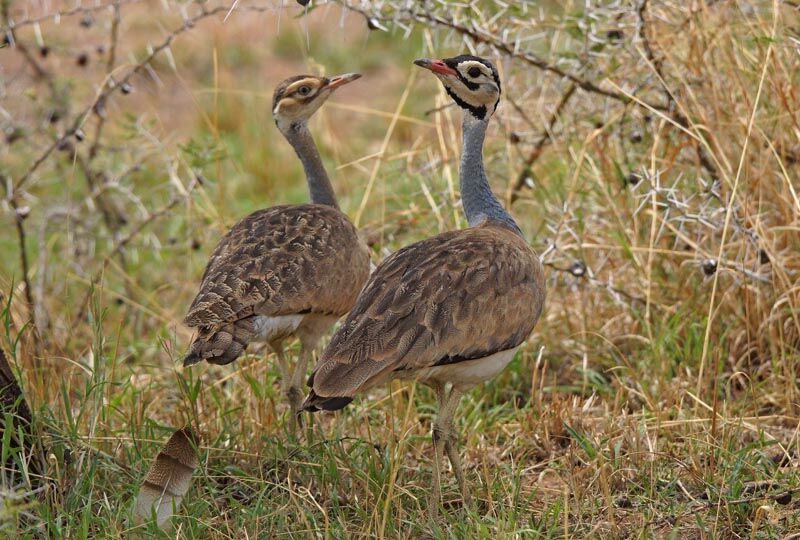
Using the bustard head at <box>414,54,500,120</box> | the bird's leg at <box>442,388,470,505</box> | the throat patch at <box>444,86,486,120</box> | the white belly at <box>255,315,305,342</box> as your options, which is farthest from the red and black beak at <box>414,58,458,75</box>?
the bird's leg at <box>442,388,470,505</box>

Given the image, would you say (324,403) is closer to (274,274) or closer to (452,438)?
(452,438)

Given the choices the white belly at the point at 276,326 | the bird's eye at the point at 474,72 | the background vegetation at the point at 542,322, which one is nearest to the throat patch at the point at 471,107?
the bird's eye at the point at 474,72

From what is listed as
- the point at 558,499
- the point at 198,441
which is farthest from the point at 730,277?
the point at 198,441

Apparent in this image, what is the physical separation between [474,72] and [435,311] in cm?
107

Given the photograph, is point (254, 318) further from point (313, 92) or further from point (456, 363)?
point (313, 92)

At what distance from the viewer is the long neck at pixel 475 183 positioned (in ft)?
14.6

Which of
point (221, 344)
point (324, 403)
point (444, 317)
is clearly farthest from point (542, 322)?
point (324, 403)

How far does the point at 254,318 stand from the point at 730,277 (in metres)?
2.18

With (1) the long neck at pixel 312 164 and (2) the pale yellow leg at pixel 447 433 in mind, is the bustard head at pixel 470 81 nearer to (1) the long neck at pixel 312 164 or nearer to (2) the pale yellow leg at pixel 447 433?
(1) the long neck at pixel 312 164

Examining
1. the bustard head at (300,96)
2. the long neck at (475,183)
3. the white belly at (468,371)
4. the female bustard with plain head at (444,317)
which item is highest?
the bustard head at (300,96)

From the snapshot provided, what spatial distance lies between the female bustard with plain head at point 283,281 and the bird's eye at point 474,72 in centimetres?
67

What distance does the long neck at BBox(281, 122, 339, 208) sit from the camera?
5.16 metres

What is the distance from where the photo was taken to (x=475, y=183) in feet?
14.8

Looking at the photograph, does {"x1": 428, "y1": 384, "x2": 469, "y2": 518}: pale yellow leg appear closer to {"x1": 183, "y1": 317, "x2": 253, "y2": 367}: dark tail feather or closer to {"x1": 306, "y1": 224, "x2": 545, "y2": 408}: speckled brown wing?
{"x1": 306, "y1": 224, "x2": 545, "y2": 408}: speckled brown wing
